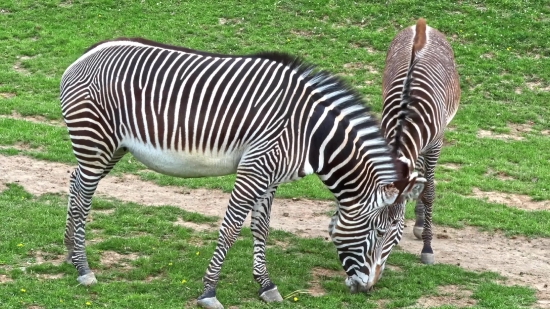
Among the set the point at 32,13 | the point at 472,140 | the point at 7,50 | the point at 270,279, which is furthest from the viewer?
the point at 32,13

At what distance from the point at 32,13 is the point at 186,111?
1507 cm

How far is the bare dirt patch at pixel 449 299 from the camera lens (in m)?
8.05

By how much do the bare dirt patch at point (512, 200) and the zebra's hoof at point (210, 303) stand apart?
6.18 meters

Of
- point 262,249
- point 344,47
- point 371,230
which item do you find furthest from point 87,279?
point 344,47

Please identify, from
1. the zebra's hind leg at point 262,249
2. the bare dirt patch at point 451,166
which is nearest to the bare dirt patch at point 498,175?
the bare dirt patch at point 451,166

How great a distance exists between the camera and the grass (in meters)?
8.16

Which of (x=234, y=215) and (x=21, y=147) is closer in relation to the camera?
(x=234, y=215)

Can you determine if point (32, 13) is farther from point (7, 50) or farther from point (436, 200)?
point (436, 200)

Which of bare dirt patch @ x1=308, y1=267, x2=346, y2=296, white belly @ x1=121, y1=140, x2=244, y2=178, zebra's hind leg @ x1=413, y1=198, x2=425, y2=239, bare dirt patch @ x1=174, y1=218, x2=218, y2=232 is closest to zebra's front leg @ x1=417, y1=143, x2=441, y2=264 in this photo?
zebra's hind leg @ x1=413, y1=198, x2=425, y2=239

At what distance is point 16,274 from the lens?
7898 mm

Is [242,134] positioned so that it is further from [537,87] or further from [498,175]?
[537,87]

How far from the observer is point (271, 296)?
25.6ft

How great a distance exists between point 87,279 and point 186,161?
1654mm

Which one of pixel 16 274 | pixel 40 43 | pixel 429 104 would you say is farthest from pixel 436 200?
pixel 40 43
